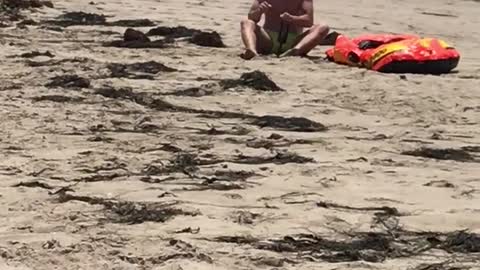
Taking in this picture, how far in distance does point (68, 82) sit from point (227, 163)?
218cm

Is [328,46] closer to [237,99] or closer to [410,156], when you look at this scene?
[237,99]

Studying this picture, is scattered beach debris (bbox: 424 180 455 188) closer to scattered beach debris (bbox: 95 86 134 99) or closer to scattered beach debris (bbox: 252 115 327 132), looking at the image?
scattered beach debris (bbox: 252 115 327 132)

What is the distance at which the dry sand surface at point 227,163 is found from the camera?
3863mm

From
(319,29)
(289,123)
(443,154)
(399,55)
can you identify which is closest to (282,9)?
(319,29)

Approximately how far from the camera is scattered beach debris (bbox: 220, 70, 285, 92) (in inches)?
284

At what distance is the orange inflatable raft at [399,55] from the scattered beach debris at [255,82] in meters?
1.12

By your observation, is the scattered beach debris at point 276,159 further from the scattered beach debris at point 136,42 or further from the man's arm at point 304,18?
the scattered beach debris at point 136,42

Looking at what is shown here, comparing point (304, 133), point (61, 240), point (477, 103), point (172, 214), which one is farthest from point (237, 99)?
point (61, 240)

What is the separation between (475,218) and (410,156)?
3.84 feet

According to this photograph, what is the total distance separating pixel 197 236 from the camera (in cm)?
396

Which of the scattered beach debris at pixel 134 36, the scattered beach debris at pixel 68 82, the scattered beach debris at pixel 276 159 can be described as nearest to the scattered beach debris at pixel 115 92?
the scattered beach debris at pixel 68 82

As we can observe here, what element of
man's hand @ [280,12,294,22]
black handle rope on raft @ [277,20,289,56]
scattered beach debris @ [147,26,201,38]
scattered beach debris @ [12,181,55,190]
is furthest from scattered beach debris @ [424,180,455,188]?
scattered beach debris @ [147,26,201,38]

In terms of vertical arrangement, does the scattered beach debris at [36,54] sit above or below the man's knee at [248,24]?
below

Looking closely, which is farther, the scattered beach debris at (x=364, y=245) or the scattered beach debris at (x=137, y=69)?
the scattered beach debris at (x=137, y=69)
